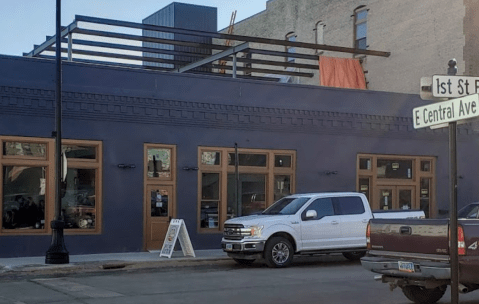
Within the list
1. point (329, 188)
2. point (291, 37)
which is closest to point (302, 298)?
point (329, 188)

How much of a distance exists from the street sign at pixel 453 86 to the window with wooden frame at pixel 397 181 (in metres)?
17.0

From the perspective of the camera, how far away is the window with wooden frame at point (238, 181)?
74.5 feet

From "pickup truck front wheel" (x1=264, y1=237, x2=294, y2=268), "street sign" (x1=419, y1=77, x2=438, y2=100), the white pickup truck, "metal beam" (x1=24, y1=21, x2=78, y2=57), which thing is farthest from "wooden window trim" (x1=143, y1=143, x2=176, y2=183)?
"street sign" (x1=419, y1=77, x2=438, y2=100)

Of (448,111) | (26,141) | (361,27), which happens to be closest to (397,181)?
(361,27)

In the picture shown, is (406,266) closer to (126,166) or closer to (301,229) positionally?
(301,229)

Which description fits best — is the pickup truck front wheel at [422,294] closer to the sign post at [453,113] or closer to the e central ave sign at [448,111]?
the sign post at [453,113]

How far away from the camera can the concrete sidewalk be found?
678 inches

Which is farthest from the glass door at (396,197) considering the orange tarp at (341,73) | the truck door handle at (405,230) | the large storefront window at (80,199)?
the truck door handle at (405,230)

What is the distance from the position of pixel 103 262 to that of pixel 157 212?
367 centimetres

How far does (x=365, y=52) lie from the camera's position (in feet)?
96.9

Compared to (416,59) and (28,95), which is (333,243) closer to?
(28,95)

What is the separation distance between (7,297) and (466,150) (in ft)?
64.5

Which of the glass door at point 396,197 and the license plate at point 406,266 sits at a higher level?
the glass door at point 396,197

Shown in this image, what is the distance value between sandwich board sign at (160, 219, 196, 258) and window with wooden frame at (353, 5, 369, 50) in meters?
16.0
